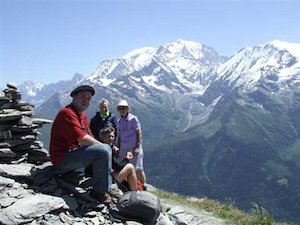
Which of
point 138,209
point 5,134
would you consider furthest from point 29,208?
point 5,134

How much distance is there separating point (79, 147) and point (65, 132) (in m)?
0.67

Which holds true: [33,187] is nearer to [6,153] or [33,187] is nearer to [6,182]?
[6,182]

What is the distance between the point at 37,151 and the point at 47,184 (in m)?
2.92

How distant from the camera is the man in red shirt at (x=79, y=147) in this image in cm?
1342

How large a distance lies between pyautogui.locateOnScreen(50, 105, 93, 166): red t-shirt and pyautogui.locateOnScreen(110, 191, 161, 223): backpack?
2392 mm

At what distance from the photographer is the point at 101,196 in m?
14.1

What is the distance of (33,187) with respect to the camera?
563 inches

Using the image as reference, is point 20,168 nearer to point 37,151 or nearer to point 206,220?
point 37,151

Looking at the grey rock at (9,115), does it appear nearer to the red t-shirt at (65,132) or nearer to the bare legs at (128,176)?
the red t-shirt at (65,132)

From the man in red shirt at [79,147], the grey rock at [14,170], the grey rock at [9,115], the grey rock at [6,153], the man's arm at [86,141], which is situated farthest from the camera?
the grey rock at [9,115]

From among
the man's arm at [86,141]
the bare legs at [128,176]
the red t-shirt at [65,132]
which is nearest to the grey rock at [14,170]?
the red t-shirt at [65,132]

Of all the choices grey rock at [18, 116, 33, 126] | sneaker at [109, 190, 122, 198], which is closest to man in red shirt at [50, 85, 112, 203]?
sneaker at [109, 190, 122, 198]

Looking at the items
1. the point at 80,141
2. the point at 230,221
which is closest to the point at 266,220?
the point at 230,221

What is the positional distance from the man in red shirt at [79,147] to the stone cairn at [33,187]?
613 millimetres
